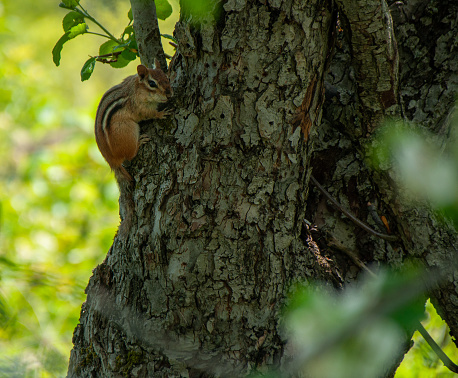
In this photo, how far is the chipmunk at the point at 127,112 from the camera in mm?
1925

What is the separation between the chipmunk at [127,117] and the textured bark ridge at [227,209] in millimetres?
204

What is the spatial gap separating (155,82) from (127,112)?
0.22 m

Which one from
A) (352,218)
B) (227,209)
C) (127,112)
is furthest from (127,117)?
(352,218)

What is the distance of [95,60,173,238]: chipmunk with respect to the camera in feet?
5.74

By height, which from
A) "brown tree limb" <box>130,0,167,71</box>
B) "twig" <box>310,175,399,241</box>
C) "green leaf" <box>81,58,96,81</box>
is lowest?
"twig" <box>310,175,399,241</box>

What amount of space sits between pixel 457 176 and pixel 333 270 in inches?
52.0

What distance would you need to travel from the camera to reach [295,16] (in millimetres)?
1467

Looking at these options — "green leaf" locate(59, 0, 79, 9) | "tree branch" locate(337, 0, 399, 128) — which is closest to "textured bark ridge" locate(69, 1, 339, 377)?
"tree branch" locate(337, 0, 399, 128)

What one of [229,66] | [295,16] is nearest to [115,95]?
[229,66]

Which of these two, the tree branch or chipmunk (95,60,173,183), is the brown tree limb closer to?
chipmunk (95,60,173,183)

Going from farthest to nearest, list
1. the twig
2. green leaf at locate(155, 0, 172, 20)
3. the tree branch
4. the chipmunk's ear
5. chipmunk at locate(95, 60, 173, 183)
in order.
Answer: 1. the chipmunk's ear
2. chipmunk at locate(95, 60, 173, 183)
3. green leaf at locate(155, 0, 172, 20)
4. the twig
5. the tree branch

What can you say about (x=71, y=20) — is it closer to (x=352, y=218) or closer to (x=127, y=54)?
(x=127, y=54)

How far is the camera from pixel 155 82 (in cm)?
210

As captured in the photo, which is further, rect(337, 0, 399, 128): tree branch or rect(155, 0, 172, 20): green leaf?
rect(155, 0, 172, 20): green leaf
